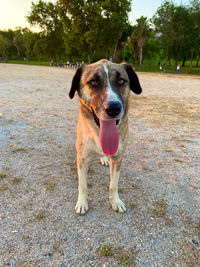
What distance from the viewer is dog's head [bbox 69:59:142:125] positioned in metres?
2.18

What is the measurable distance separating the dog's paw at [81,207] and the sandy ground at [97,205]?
2.7 inches

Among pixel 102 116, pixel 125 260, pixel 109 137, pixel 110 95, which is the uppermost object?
pixel 110 95

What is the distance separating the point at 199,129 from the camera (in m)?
6.38

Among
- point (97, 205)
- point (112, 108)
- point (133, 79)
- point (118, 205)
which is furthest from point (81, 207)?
point (133, 79)

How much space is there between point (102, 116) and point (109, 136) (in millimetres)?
319

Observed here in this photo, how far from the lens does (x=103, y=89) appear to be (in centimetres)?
237

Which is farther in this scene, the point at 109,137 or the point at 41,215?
the point at 41,215

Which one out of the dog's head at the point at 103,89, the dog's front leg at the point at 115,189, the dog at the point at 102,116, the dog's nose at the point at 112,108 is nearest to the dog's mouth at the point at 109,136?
the dog at the point at 102,116

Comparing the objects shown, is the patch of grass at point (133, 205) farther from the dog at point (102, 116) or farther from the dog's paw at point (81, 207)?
the dog's paw at point (81, 207)

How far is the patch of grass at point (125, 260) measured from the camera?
Answer: 1.99 metres

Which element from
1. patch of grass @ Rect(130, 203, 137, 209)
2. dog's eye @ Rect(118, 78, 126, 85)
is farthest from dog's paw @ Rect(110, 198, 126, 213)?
dog's eye @ Rect(118, 78, 126, 85)

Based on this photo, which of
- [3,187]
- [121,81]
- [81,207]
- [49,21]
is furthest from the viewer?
[49,21]

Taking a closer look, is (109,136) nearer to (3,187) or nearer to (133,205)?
(133,205)

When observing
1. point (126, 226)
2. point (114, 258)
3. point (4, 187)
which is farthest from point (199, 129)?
point (4, 187)
